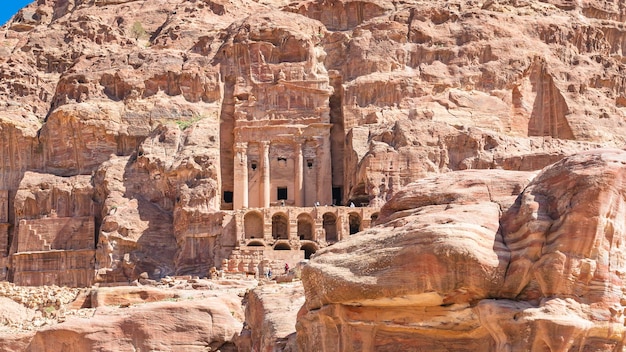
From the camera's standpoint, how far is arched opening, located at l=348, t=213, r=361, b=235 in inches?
2665

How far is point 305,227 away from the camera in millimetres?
69688

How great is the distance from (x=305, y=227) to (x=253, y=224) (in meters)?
3.62

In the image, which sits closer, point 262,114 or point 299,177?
point 299,177

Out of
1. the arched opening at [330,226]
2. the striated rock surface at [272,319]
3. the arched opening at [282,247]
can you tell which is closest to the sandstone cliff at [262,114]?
the arched opening at [330,226]

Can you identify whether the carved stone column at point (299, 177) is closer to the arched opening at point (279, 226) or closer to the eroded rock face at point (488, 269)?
the arched opening at point (279, 226)

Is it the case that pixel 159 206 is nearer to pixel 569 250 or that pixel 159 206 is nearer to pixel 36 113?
pixel 36 113

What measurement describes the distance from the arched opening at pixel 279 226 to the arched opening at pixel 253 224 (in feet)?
4.02

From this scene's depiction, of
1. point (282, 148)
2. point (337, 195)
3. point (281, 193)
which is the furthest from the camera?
point (337, 195)

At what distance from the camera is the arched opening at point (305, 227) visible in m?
68.5

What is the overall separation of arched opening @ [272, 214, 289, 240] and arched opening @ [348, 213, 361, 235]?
14.2 feet

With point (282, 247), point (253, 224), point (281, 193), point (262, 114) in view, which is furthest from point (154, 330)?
point (262, 114)

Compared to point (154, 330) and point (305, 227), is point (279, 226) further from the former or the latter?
point (154, 330)

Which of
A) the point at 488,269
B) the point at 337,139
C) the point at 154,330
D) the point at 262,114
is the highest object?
the point at 262,114

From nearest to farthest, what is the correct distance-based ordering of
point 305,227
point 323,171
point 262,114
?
point 305,227 < point 323,171 < point 262,114
